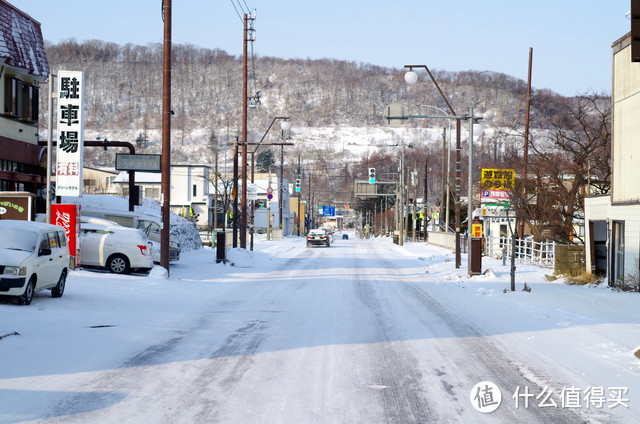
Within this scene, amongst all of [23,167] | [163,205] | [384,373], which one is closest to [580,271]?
[163,205]

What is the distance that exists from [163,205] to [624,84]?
1539 cm

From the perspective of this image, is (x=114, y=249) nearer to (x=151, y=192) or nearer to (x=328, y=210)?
(x=151, y=192)

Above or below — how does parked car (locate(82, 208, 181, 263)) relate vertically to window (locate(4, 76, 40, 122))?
below

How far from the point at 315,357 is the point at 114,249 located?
641 inches

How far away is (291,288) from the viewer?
2248 centimetres

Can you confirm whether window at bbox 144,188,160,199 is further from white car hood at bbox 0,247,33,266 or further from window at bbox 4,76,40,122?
white car hood at bbox 0,247,33,266

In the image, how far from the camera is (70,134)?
26.5 m

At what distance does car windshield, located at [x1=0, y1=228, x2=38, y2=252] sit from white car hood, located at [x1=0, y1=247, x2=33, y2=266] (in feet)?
1.02

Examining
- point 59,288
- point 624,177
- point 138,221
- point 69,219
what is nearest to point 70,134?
point 69,219

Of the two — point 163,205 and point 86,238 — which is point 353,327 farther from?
point 86,238

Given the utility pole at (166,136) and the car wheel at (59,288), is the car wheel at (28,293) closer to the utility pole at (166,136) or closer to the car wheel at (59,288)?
the car wheel at (59,288)

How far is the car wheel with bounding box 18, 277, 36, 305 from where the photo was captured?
15.5 m

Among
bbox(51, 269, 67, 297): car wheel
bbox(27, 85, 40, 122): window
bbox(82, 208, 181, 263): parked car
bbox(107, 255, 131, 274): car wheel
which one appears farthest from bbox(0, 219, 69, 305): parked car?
bbox(27, 85, 40, 122): window

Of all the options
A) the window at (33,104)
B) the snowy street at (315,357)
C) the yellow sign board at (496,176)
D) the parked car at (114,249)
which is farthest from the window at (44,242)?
the yellow sign board at (496,176)
